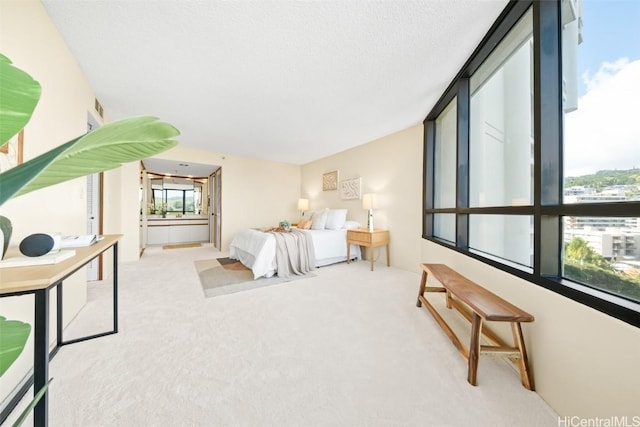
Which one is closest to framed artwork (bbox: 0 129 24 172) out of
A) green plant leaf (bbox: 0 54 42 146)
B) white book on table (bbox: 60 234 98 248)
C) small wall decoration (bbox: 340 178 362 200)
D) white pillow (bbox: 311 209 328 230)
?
white book on table (bbox: 60 234 98 248)

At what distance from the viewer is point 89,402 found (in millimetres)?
1246

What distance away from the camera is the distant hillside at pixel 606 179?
1.08 meters

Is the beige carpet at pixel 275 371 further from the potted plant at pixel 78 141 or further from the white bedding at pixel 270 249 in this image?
the potted plant at pixel 78 141

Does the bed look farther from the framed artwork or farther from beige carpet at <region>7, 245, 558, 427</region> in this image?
the framed artwork

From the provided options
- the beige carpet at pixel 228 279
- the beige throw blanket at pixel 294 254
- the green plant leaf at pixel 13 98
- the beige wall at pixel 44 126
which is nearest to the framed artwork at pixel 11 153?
the beige wall at pixel 44 126

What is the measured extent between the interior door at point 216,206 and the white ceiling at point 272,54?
240 centimetres

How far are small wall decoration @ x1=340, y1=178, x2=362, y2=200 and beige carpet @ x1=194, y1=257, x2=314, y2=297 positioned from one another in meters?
1.88

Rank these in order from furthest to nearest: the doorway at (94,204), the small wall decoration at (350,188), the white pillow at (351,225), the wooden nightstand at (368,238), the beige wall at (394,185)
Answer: the small wall decoration at (350,188) → the white pillow at (351,225) → the wooden nightstand at (368,238) → the beige wall at (394,185) → the doorway at (94,204)

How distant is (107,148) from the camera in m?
0.34

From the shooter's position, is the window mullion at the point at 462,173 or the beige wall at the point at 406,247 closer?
the beige wall at the point at 406,247

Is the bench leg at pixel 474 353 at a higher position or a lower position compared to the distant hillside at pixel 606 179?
lower

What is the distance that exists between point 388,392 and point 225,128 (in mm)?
3695

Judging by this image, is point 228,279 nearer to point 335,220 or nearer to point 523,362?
point 335,220

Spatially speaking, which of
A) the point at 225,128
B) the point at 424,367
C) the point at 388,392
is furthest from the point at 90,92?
the point at 424,367
